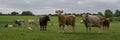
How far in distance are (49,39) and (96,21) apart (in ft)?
30.0

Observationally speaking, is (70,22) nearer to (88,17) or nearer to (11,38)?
(88,17)

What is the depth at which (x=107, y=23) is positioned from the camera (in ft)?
108

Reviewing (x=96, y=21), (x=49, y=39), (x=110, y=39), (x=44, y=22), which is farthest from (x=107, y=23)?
(x=49, y=39)

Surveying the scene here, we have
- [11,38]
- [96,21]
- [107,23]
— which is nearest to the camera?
[11,38]

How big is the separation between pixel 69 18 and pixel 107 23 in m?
5.31

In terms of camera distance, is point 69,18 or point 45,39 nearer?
point 45,39

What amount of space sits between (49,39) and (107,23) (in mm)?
13945

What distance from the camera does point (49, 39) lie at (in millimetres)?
20297

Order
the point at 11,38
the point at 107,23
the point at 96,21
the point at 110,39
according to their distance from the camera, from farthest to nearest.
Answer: the point at 107,23
the point at 96,21
the point at 110,39
the point at 11,38

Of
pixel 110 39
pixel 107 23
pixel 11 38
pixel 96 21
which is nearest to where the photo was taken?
pixel 11 38

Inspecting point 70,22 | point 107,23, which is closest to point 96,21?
point 70,22

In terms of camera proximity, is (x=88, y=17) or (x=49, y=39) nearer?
(x=49, y=39)

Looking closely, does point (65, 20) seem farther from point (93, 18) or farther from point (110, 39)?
point (110, 39)

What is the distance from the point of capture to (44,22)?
34.3 metres
